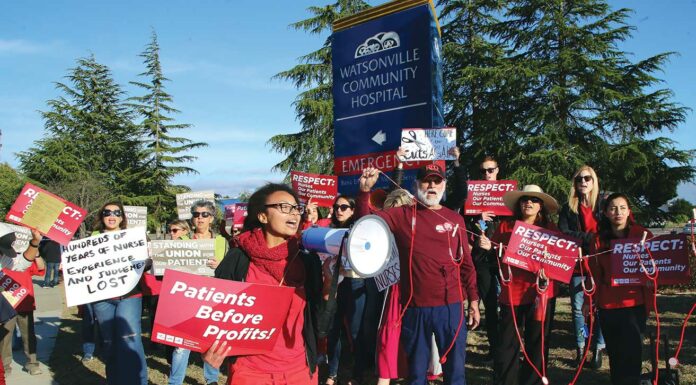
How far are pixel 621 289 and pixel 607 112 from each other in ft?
51.4

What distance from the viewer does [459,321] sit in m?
4.17

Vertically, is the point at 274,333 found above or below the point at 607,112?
below

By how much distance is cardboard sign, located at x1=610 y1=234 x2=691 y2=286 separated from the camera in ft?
13.8

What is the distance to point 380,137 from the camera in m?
7.66

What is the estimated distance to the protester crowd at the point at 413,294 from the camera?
2986 millimetres

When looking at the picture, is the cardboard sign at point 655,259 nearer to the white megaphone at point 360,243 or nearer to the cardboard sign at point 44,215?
the white megaphone at point 360,243

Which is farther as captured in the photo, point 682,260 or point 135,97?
point 135,97

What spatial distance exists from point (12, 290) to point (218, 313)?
4.95 m

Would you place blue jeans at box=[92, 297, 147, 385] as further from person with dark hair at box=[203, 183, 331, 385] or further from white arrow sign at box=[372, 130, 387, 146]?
white arrow sign at box=[372, 130, 387, 146]

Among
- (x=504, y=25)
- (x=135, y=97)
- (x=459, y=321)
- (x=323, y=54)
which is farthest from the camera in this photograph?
(x=135, y=97)

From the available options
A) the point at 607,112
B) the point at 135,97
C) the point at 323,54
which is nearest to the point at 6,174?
the point at 135,97

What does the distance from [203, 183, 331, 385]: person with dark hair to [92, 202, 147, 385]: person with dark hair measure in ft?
7.98

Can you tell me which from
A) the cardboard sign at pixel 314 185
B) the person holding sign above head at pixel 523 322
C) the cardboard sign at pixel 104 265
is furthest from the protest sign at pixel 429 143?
the cardboard sign at pixel 314 185

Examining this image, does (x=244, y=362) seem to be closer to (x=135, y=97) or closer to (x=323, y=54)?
(x=323, y=54)
